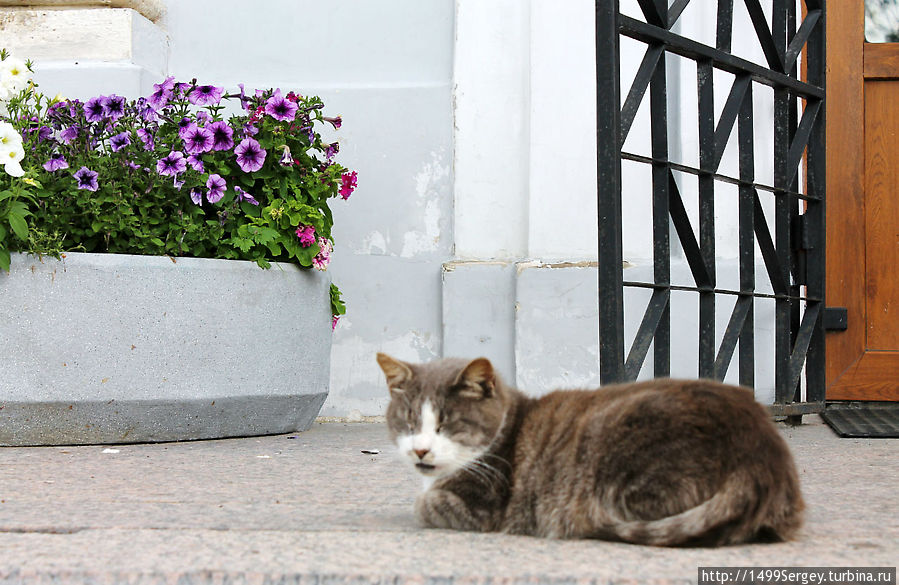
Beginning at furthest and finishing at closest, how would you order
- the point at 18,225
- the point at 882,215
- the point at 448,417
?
the point at 882,215
the point at 18,225
the point at 448,417

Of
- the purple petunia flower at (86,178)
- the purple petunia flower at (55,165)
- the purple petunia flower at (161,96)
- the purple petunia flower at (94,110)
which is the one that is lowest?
the purple petunia flower at (86,178)

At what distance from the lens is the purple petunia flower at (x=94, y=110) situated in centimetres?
347

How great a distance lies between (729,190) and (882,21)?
115cm

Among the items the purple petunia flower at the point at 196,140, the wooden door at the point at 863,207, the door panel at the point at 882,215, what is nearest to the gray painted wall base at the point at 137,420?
the purple petunia flower at the point at 196,140

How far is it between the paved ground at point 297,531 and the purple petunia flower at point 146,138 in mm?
1127

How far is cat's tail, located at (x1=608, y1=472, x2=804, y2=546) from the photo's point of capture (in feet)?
5.53

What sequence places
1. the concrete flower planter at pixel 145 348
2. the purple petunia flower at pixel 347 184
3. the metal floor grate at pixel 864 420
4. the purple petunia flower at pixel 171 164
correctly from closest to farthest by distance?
the concrete flower planter at pixel 145 348, the purple petunia flower at pixel 171 164, the metal floor grate at pixel 864 420, the purple petunia flower at pixel 347 184

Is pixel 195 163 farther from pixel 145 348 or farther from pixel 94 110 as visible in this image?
pixel 145 348

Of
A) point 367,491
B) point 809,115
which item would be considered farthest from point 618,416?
point 809,115

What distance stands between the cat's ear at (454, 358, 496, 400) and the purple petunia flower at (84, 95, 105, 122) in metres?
2.18

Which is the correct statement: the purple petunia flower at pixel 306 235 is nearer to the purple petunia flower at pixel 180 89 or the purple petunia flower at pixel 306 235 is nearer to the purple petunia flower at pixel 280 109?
the purple petunia flower at pixel 280 109

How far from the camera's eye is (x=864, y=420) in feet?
13.5

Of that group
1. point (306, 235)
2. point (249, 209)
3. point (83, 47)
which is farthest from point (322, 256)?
point (83, 47)

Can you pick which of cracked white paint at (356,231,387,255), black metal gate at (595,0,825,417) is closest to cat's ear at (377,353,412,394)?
black metal gate at (595,0,825,417)
